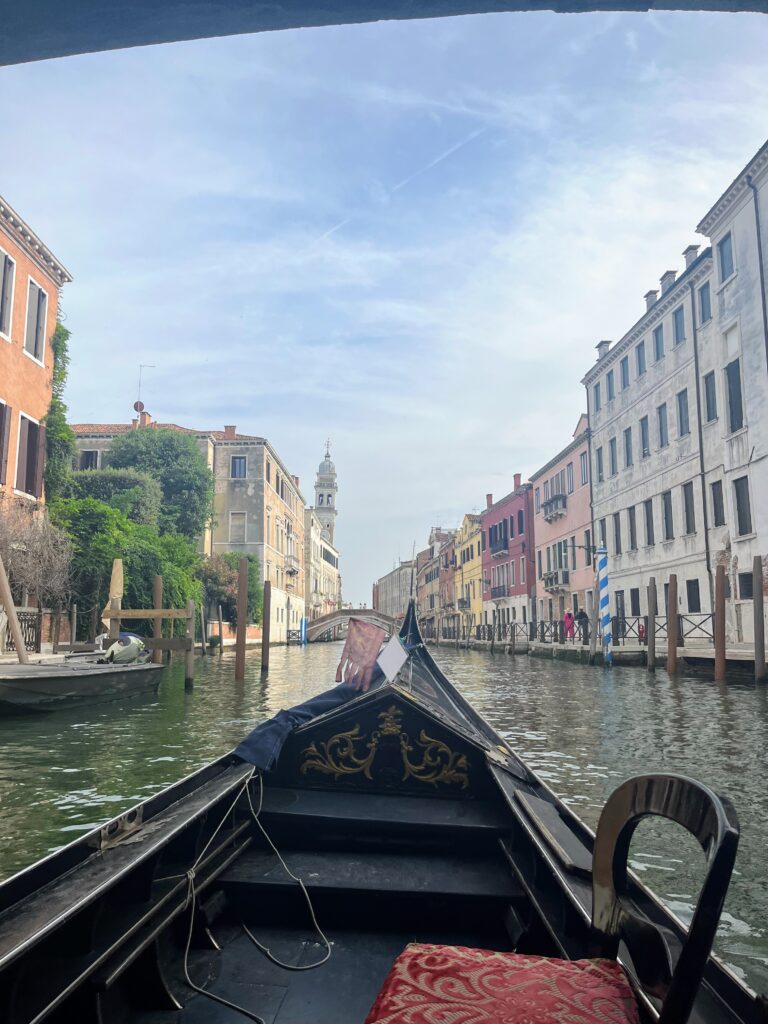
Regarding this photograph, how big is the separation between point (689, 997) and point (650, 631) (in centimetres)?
1464

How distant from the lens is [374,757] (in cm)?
313

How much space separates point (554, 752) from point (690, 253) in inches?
596

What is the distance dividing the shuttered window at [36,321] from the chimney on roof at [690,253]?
46.2ft

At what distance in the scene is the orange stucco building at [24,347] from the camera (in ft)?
40.4

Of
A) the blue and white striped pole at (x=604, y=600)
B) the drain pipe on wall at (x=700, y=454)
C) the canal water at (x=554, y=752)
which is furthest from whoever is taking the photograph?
the blue and white striped pole at (x=604, y=600)

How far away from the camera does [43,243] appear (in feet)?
43.2

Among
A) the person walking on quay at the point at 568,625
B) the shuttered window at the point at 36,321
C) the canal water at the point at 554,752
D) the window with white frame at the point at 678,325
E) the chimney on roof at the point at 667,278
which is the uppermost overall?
the chimney on roof at the point at 667,278

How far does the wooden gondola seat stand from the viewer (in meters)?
1.09

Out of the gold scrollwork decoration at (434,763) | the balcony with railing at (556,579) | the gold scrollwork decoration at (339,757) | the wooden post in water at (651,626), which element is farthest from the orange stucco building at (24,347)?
the balcony with railing at (556,579)

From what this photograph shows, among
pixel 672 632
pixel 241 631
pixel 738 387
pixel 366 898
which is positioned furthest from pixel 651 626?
pixel 366 898

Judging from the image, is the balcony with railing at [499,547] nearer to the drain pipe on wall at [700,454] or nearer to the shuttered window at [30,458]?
the drain pipe on wall at [700,454]

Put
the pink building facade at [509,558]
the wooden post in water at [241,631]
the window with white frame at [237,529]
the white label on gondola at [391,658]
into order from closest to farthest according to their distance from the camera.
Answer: the white label on gondola at [391,658] < the wooden post in water at [241,631] < the window with white frame at [237,529] < the pink building facade at [509,558]

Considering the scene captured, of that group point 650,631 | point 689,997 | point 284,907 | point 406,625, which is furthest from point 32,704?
point 650,631

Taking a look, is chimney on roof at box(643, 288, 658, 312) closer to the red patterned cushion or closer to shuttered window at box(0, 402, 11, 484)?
shuttered window at box(0, 402, 11, 484)
